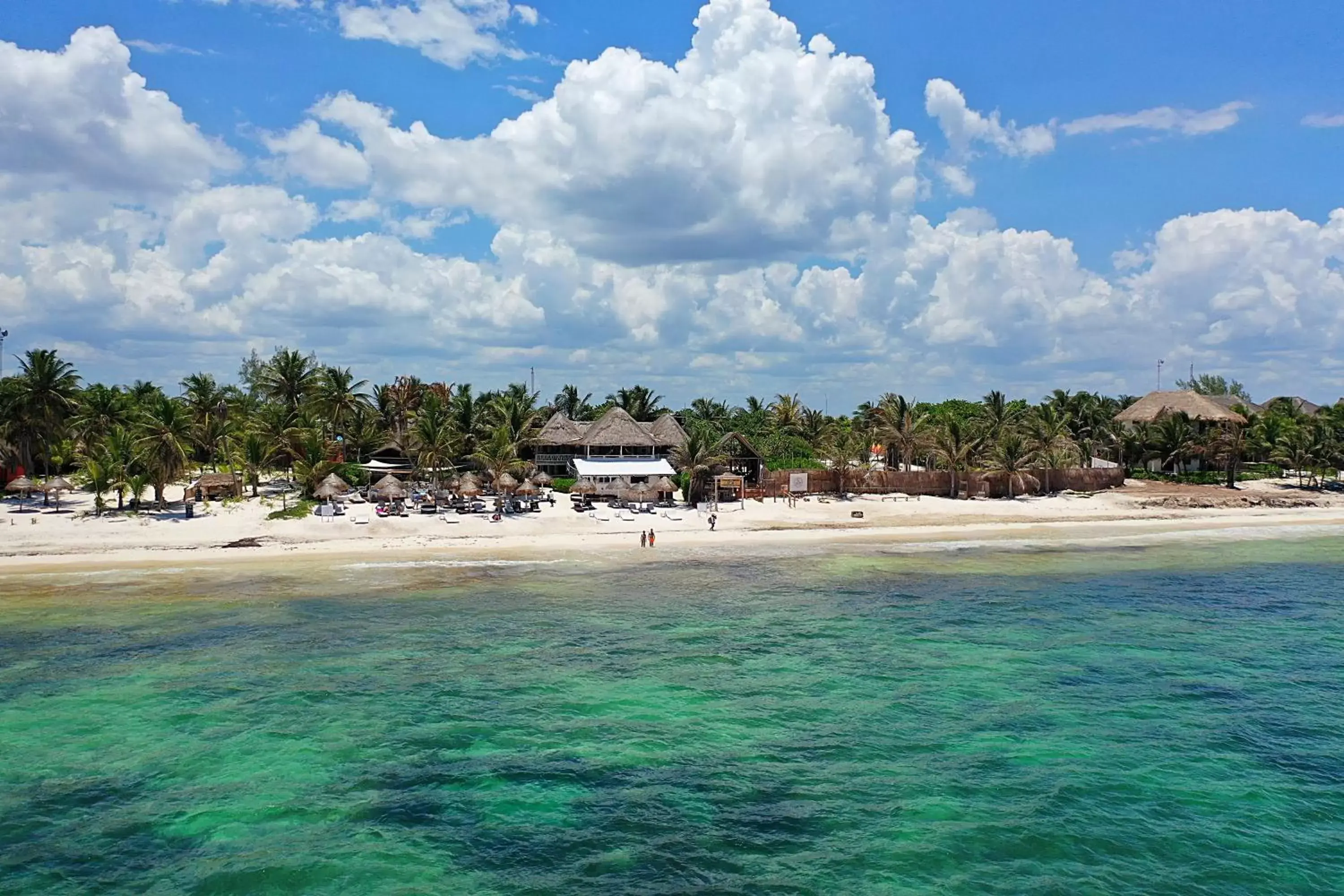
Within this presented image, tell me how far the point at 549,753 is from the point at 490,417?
4313 cm

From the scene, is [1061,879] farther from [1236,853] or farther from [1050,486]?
[1050,486]

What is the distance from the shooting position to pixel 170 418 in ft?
135

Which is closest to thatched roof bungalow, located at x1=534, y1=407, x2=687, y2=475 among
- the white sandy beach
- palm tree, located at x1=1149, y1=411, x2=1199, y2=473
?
the white sandy beach

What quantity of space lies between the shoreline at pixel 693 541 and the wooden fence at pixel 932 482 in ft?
17.7

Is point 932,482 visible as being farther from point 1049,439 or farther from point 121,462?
point 121,462

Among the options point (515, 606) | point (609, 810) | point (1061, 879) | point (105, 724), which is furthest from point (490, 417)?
point (1061, 879)

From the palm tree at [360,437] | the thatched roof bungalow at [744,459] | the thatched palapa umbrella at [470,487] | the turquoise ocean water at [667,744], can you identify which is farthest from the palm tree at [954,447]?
the palm tree at [360,437]

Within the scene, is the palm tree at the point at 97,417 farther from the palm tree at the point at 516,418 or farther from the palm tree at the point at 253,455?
the palm tree at the point at 516,418

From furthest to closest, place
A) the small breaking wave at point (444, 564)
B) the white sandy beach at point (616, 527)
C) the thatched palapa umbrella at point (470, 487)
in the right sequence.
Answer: the thatched palapa umbrella at point (470, 487) < the white sandy beach at point (616, 527) < the small breaking wave at point (444, 564)

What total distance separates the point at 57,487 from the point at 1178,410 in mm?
70216

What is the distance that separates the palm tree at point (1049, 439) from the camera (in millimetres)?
55062

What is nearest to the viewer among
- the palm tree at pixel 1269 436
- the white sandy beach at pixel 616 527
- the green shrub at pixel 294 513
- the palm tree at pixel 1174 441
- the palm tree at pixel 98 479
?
the white sandy beach at pixel 616 527

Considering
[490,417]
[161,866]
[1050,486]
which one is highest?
[490,417]

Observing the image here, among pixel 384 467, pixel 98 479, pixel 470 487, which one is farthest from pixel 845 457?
pixel 98 479
